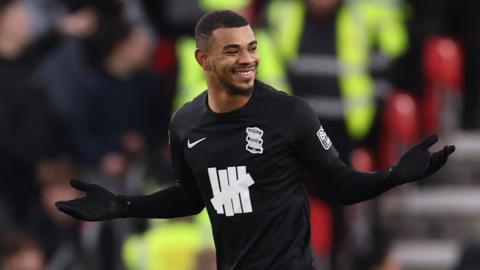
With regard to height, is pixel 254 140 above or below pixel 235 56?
below

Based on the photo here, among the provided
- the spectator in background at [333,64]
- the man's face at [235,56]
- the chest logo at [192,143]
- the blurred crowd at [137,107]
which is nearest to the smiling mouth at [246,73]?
the man's face at [235,56]

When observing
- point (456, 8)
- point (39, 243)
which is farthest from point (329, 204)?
point (456, 8)

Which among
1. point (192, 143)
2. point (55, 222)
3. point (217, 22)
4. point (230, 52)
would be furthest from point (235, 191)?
point (55, 222)

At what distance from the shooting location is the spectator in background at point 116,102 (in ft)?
41.0

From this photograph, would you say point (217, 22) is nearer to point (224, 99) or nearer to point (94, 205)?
point (224, 99)

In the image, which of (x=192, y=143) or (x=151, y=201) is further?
(x=151, y=201)

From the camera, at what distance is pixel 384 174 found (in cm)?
736

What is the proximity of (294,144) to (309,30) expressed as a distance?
16.5 feet

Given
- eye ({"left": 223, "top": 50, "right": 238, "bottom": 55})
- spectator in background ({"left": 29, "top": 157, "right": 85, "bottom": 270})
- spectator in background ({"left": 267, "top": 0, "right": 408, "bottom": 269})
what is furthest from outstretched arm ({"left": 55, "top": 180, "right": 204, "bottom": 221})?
spectator in background ({"left": 267, "top": 0, "right": 408, "bottom": 269})

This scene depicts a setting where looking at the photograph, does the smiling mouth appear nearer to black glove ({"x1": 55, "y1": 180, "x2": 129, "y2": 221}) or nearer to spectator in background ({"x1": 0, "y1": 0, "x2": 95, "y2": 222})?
black glove ({"x1": 55, "y1": 180, "x2": 129, "y2": 221})

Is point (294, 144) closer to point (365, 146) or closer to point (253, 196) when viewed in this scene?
point (253, 196)

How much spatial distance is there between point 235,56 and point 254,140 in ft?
1.14

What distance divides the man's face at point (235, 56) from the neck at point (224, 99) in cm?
7

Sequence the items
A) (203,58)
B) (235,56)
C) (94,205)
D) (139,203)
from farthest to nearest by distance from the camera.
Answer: (139,203)
(94,205)
(203,58)
(235,56)
